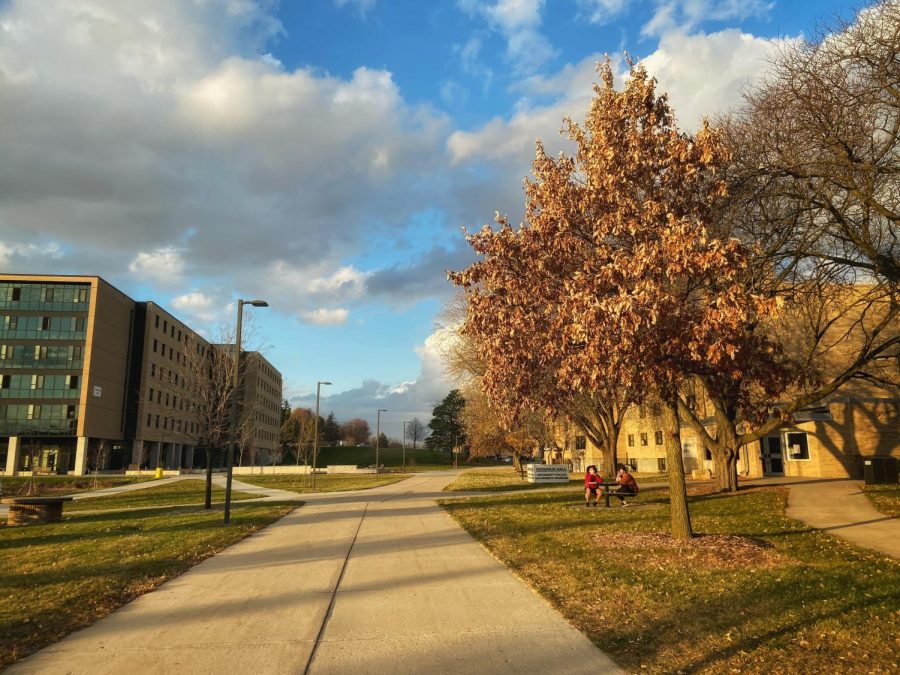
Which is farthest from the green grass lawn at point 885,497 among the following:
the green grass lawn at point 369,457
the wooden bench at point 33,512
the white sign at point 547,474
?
the green grass lawn at point 369,457

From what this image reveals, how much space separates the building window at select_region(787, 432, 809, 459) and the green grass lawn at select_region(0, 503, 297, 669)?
2548 centimetres

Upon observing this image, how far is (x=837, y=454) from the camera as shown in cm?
2909

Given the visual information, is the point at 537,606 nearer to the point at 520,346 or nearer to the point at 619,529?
the point at 520,346

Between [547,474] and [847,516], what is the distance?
779 inches

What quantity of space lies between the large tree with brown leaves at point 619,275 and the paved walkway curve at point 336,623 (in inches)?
140

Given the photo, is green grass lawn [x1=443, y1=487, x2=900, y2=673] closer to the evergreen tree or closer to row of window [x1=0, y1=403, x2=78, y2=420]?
row of window [x1=0, y1=403, x2=78, y2=420]

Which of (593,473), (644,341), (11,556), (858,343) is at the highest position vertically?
(858,343)

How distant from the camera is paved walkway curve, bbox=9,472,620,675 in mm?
5270

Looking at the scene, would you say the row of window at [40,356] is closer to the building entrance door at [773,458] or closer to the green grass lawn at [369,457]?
the green grass lawn at [369,457]

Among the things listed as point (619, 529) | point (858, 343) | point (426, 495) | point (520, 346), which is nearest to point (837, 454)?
point (858, 343)

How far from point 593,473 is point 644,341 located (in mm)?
10431

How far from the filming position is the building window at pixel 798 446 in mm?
30500

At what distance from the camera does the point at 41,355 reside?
6303 centimetres

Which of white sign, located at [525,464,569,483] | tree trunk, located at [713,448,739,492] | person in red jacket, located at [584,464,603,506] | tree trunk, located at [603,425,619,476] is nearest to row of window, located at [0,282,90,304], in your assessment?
white sign, located at [525,464,569,483]
